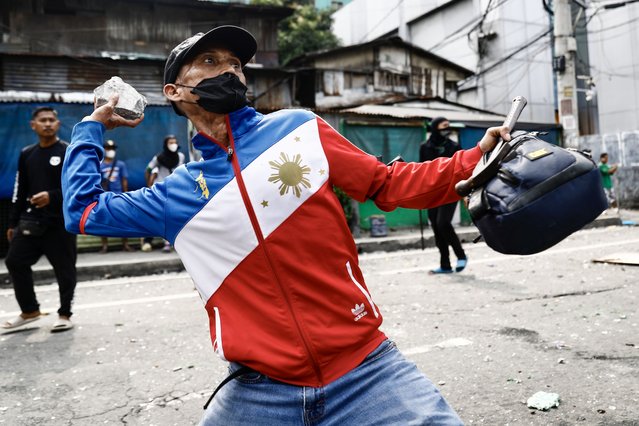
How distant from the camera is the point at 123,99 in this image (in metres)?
2.12

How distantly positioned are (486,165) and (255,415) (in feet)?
3.08

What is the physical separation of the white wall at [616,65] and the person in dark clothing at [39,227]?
25.6 metres

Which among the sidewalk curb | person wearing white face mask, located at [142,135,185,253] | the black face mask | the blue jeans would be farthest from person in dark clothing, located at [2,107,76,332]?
person wearing white face mask, located at [142,135,185,253]

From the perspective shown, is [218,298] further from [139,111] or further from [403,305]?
[403,305]

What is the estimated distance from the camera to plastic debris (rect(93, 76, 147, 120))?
82.9 inches

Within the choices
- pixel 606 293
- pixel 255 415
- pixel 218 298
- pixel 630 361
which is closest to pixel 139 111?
pixel 218 298

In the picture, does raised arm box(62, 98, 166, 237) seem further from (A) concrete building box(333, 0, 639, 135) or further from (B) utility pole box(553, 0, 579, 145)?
(A) concrete building box(333, 0, 639, 135)

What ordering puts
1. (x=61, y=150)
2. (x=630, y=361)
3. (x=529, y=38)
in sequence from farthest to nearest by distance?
(x=529, y=38) < (x=61, y=150) < (x=630, y=361)

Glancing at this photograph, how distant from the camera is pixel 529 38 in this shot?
27938mm

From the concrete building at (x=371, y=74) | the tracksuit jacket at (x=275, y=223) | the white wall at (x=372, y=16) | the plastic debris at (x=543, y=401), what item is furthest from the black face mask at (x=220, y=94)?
the white wall at (x=372, y=16)

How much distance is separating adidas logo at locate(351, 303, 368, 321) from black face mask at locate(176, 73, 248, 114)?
0.77m

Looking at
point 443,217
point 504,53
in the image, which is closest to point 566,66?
point 443,217

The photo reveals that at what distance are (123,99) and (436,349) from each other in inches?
118

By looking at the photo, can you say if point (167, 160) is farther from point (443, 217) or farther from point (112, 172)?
point (443, 217)
